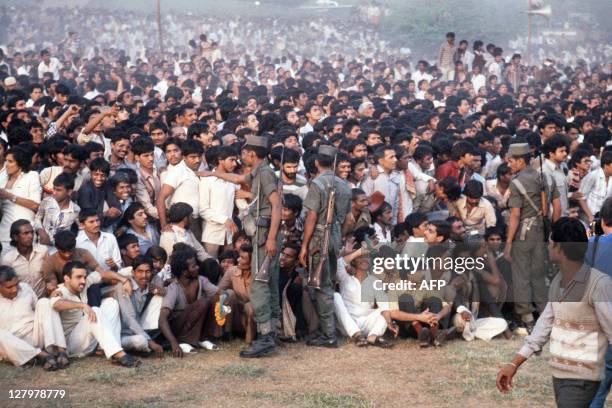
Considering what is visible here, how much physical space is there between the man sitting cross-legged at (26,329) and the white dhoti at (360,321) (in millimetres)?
2237

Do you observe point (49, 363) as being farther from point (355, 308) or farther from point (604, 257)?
point (604, 257)

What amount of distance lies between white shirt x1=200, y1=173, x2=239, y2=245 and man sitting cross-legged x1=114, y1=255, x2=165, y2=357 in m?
1.13

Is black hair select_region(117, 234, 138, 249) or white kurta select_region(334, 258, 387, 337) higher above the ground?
black hair select_region(117, 234, 138, 249)

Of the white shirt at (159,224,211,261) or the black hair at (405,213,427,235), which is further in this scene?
the black hair at (405,213,427,235)

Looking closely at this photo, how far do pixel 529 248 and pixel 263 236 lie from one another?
8.11ft

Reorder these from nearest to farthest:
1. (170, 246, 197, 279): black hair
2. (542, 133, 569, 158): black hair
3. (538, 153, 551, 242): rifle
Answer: (170, 246, 197, 279): black hair → (538, 153, 551, 242): rifle → (542, 133, 569, 158): black hair

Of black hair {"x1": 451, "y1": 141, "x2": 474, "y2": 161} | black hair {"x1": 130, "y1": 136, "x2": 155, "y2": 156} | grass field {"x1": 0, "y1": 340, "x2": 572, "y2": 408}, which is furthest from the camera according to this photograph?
black hair {"x1": 451, "y1": 141, "x2": 474, "y2": 161}

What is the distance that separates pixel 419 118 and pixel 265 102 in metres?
2.30

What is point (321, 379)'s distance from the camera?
6.80 m

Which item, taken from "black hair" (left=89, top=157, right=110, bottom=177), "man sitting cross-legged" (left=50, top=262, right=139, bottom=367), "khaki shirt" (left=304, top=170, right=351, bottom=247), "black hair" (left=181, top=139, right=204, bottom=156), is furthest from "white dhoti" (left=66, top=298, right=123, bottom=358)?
"black hair" (left=181, top=139, right=204, bottom=156)

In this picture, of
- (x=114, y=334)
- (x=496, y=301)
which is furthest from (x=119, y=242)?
(x=496, y=301)

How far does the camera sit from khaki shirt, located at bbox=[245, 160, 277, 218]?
23.8ft

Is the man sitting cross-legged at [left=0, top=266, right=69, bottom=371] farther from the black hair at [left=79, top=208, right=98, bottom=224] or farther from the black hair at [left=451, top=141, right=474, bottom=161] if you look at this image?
the black hair at [left=451, top=141, right=474, bottom=161]

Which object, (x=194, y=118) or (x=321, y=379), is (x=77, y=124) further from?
(x=321, y=379)
